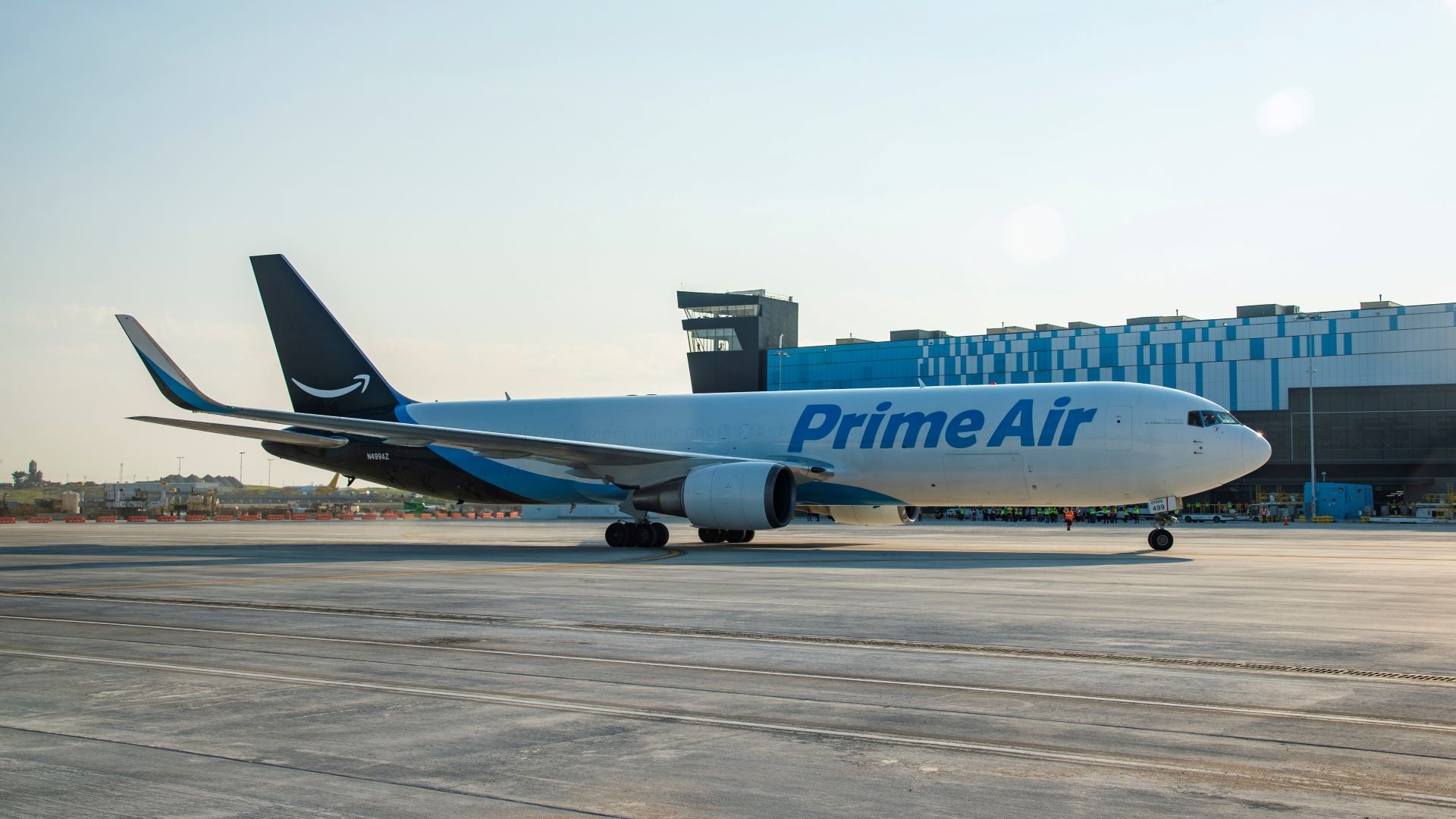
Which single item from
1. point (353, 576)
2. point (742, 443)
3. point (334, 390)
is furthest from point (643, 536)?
point (334, 390)

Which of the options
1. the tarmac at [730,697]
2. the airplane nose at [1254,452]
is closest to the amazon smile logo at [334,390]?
the tarmac at [730,697]

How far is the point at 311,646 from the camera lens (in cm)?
1175

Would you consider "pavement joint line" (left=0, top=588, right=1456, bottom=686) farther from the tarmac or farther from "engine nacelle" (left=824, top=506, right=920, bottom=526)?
"engine nacelle" (left=824, top=506, right=920, bottom=526)

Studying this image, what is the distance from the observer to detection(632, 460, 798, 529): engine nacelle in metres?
28.6

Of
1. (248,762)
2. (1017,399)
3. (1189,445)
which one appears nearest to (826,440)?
(1017,399)

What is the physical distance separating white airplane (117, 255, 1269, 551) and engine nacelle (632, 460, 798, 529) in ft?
0.14

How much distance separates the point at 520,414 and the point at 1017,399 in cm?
1464

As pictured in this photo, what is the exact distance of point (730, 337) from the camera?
10031 centimetres

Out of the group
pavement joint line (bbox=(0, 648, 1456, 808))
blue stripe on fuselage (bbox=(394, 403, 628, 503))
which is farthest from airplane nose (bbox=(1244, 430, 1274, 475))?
pavement joint line (bbox=(0, 648, 1456, 808))

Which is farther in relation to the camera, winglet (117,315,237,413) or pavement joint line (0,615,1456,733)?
winglet (117,315,237,413)

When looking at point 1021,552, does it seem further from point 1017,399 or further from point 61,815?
point 61,815

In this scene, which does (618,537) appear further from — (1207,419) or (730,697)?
(730,697)

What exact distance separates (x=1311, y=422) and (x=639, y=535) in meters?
54.2

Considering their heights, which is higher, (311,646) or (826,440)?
(826,440)
